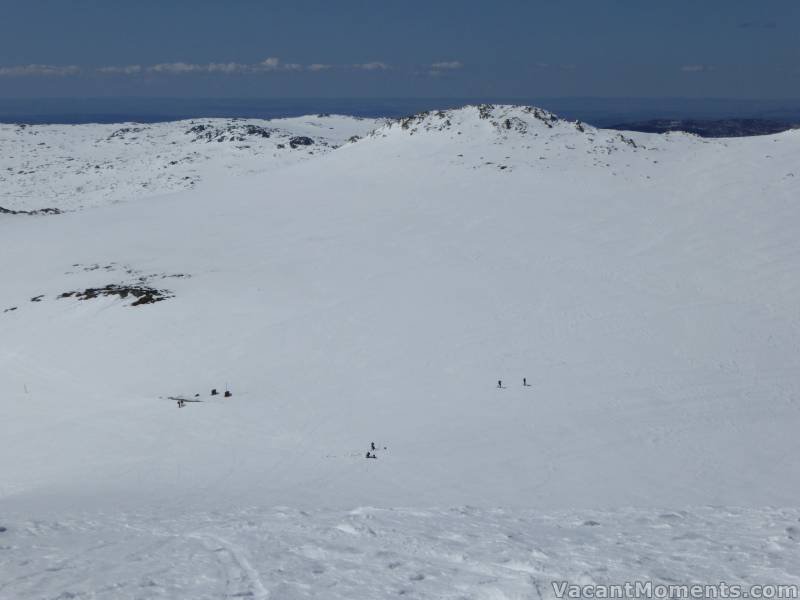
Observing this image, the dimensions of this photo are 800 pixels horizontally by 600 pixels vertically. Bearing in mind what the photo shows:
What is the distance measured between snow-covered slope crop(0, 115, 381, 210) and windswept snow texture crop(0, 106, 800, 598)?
2308 inches

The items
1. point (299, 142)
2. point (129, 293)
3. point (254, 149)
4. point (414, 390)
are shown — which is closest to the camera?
point (414, 390)

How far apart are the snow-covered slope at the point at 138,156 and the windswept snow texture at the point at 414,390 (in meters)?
58.6

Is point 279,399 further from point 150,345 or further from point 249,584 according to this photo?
point 249,584

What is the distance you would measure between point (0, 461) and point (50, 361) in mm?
8717

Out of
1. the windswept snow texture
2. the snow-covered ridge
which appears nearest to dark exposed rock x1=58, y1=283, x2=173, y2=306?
the windswept snow texture

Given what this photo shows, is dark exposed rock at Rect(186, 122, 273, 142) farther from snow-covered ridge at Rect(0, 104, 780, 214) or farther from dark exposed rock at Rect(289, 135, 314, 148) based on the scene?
dark exposed rock at Rect(289, 135, 314, 148)

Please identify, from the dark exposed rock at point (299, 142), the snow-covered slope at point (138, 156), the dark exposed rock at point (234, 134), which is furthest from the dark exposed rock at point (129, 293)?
the dark exposed rock at point (234, 134)

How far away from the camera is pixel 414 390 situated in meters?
22.7

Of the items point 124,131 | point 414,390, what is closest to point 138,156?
point 124,131

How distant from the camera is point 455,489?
16016 mm

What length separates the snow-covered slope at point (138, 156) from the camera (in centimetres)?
10719

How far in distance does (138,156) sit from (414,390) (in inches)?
5686

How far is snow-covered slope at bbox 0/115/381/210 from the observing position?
10719cm

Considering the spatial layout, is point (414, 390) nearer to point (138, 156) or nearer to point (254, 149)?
point (254, 149)
